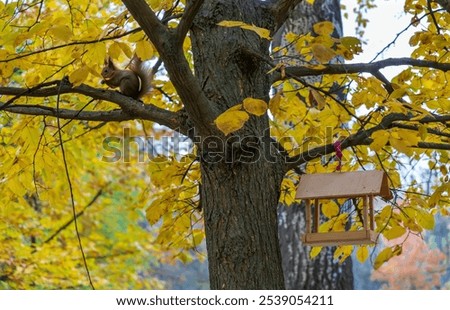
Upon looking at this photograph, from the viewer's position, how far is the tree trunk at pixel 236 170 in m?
2.21

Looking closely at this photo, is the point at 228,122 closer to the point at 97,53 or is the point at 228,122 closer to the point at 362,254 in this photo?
the point at 97,53

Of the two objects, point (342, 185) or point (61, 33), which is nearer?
point (61, 33)

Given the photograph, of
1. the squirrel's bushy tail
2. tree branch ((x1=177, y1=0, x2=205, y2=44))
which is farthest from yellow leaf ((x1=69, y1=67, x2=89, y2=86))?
the squirrel's bushy tail

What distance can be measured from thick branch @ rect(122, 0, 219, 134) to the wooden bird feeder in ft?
1.40

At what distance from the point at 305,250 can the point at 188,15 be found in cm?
291

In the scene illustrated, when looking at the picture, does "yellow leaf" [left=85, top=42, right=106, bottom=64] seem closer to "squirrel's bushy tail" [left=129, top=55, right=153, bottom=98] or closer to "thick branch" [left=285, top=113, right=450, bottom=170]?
"squirrel's bushy tail" [left=129, top=55, right=153, bottom=98]

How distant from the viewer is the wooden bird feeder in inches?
90.7

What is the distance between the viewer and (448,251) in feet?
39.0

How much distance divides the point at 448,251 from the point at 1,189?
9794 mm

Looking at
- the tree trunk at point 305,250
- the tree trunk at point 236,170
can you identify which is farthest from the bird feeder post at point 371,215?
the tree trunk at point 305,250

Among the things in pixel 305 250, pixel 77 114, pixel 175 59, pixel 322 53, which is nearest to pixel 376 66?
pixel 322 53

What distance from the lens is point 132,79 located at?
8.93 ft

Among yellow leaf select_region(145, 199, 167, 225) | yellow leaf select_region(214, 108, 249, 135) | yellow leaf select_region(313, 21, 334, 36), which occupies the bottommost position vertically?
yellow leaf select_region(145, 199, 167, 225)

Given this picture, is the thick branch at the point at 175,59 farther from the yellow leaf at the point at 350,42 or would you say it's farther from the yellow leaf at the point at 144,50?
the yellow leaf at the point at 350,42
